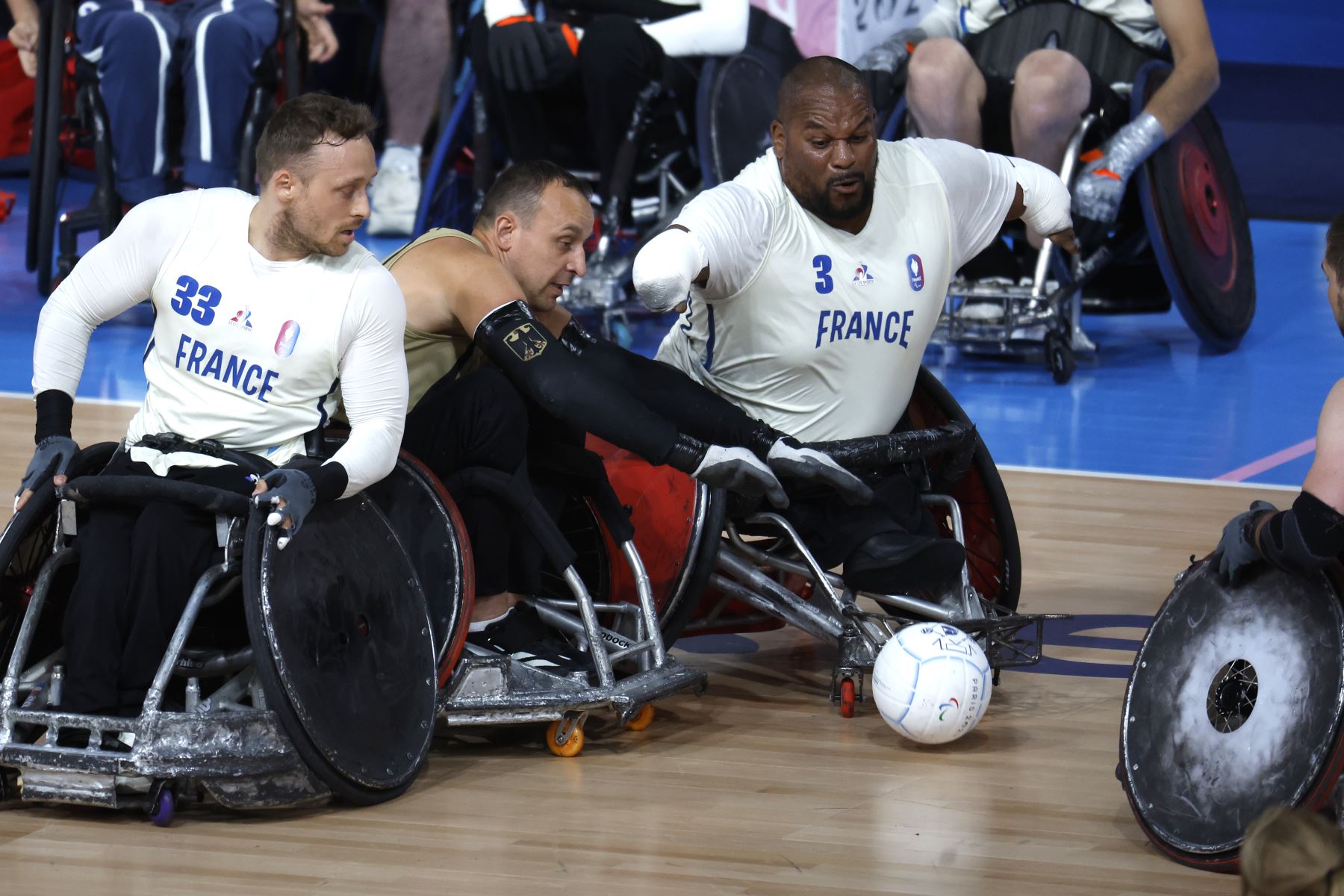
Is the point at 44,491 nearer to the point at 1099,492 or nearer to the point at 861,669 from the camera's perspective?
the point at 861,669

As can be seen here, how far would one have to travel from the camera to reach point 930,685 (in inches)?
165

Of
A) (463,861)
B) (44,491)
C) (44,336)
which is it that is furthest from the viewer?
(44,336)

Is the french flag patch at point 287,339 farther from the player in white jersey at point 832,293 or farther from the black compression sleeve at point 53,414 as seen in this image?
the player in white jersey at point 832,293

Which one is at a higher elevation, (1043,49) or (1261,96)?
(1043,49)

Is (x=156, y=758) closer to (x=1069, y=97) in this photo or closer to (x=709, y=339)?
(x=709, y=339)

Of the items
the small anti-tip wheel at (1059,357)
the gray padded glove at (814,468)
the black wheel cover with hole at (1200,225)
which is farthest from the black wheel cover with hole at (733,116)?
the gray padded glove at (814,468)

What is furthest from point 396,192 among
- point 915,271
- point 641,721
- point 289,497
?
point 289,497

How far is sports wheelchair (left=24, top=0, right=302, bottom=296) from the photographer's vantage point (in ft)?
29.2

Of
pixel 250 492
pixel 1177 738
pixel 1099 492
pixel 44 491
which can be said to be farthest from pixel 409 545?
pixel 1099 492

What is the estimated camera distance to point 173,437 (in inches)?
154

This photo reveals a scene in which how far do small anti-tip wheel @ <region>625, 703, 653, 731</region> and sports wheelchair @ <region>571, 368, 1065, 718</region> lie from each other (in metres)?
0.25

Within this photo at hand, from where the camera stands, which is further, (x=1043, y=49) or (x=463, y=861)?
(x=1043, y=49)

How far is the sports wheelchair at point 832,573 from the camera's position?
458 cm

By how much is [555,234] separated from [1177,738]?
5.78 ft
